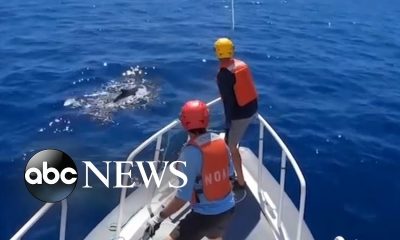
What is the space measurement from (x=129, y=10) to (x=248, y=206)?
19.9 metres

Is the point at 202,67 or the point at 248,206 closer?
the point at 248,206

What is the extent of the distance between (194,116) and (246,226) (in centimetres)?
287

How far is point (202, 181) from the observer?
5.80 metres

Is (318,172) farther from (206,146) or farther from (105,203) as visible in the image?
(206,146)

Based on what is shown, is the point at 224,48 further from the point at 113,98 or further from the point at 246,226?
the point at 113,98

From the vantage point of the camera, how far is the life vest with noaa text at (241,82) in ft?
25.0

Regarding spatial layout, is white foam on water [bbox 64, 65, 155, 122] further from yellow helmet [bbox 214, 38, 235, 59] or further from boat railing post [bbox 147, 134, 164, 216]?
yellow helmet [bbox 214, 38, 235, 59]

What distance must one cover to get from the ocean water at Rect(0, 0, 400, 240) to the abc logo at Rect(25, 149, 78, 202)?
6190mm

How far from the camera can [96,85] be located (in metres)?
16.8

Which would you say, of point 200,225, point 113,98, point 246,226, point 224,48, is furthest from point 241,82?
point 113,98

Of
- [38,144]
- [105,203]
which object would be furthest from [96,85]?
[105,203]

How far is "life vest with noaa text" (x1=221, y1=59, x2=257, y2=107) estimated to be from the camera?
762 cm

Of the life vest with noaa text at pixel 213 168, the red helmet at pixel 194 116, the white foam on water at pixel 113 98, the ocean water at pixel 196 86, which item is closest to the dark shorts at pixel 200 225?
the life vest with noaa text at pixel 213 168

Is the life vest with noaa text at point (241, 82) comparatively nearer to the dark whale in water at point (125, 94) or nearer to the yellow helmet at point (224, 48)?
the yellow helmet at point (224, 48)
